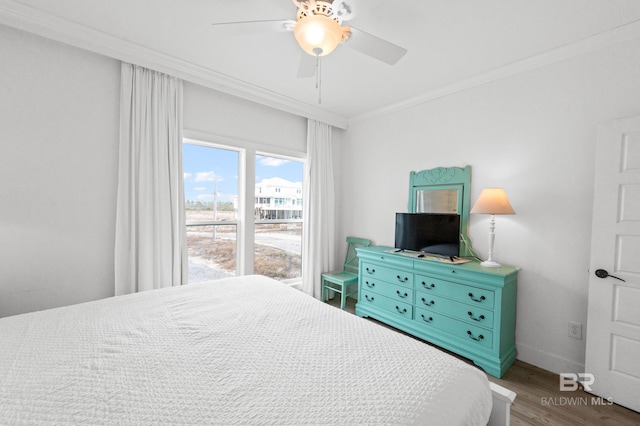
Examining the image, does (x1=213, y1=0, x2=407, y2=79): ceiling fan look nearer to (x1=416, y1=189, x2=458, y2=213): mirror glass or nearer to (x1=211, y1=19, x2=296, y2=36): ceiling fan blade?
(x1=211, y1=19, x2=296, y2=36): ceiling fan blade

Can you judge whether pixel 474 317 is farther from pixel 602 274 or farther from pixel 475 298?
pixel 602 274

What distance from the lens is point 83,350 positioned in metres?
1.18

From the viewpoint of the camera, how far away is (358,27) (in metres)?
2.01

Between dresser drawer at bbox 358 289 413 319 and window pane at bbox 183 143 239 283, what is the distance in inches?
64.4

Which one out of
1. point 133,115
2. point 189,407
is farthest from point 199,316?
point 133,115

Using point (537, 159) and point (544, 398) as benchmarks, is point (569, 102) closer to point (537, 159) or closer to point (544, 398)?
point (537, 159)

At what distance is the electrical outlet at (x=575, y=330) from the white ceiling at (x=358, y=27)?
2.19 metres

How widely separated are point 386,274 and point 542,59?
7.94ft

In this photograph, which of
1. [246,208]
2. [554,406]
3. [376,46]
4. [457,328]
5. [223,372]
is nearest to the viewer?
[223,372]

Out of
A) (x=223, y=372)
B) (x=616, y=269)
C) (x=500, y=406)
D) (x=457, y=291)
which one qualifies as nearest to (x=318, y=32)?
(x=223, y=372)

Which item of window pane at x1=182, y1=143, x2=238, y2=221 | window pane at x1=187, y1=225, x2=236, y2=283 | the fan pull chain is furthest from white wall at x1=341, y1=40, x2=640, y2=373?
window pane at x1=187, y1=225, x2=236, y2=283

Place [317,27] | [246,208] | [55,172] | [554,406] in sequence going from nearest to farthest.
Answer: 1. [317,27]
2. [554,406]
3. [55,172]
4. [246,208]

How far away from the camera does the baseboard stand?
7.19ft

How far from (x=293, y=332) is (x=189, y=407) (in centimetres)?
58
